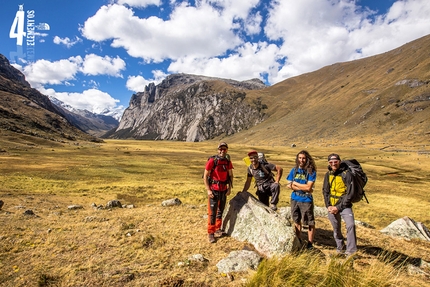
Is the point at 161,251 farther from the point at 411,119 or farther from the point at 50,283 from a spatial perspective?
the point at 411,119

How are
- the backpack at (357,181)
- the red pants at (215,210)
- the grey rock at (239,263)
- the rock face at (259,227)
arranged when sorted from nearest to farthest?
the grey rock at (239,263)
the backpack at (357,181)
the rock face at (259,227)
the red pants at (215,210)

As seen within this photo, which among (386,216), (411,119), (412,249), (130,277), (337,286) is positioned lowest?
(386,216)

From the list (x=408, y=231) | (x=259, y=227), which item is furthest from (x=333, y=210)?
(x=408, y=231)

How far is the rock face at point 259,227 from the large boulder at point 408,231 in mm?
8021

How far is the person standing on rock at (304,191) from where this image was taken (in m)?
8.52

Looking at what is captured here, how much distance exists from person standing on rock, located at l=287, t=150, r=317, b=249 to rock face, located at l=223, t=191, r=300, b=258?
65 centimetres

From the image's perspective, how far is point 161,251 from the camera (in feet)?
28.1

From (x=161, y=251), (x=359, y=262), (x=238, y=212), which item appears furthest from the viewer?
(x=238, y=212)

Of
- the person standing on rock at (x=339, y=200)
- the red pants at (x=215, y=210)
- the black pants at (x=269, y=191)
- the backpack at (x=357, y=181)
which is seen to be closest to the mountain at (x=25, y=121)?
the red pants at (x=215, y=210)

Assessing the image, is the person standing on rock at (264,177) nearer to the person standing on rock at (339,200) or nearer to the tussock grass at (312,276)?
the person standing on rock at (339,200)

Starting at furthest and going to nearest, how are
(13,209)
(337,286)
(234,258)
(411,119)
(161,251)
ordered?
(411,119), (13,209), (161,251), (234,258), (337,286)

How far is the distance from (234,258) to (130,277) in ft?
9.79

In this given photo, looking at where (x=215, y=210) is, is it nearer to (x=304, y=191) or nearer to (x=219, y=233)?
(x=219, y=233)

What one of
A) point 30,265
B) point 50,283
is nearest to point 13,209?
point 30,265
